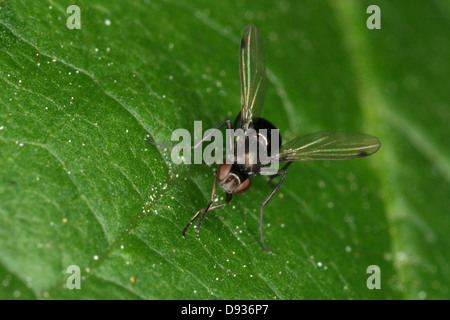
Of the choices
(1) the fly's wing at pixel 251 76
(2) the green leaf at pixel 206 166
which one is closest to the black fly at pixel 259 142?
(1) the fly's wing at pixel 251 76

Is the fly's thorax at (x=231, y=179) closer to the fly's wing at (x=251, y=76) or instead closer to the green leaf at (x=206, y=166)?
the green leaf at (x=206, y=166)

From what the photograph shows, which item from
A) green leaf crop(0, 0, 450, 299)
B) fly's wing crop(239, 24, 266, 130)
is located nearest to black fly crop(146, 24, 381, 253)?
fly's wing crop(239, 24, 266, 130)

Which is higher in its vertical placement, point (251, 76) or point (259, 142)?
point (251, 76)

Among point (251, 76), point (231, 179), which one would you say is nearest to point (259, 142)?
point (231, 179)

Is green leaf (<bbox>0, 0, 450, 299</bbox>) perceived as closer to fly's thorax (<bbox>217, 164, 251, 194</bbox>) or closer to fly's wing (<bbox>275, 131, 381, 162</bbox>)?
fly's thorax (<bbox>217, 164, 251, 194</bbox>)

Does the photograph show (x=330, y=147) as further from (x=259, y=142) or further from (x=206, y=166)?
(x=206, y=166)
